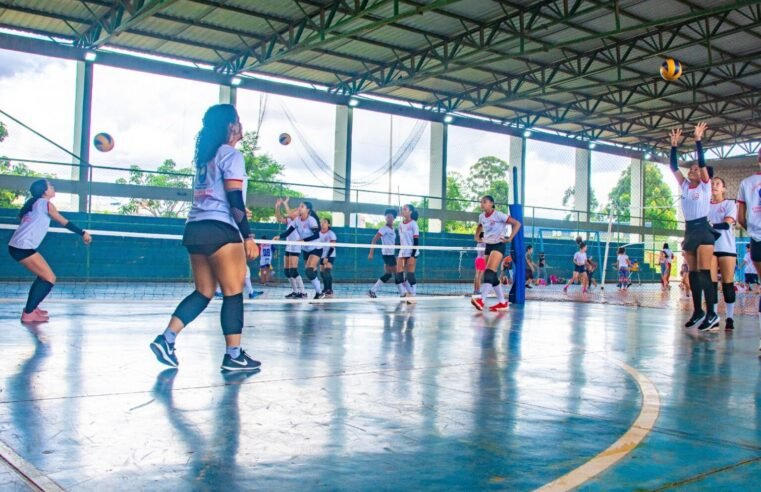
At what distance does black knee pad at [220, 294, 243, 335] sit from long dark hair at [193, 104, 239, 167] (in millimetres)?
991

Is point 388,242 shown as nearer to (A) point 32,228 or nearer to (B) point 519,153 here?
(A) point 32,228

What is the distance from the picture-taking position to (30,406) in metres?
3.65

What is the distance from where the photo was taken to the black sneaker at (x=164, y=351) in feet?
16.3

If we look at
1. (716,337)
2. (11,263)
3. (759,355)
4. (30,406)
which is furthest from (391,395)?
(11,263)

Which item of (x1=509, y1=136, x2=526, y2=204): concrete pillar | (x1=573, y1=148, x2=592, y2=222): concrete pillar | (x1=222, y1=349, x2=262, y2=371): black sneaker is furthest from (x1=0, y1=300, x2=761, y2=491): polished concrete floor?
(x1=573, y1=148, x2=592, y2=222): concrete pillar

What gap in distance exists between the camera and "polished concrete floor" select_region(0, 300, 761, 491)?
8.76 ft

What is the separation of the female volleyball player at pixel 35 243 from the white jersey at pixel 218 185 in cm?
367

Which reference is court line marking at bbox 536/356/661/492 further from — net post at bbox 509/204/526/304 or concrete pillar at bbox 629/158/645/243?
concrete pillar at bbox 629/158/645/243

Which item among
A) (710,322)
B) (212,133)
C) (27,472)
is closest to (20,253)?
(212,133)

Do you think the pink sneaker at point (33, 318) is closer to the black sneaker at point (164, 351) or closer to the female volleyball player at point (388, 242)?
the black sneaker at point (164, 351)

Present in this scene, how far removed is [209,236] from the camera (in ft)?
16.4

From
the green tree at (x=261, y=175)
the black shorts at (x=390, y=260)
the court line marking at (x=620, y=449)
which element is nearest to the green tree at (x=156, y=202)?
the green tree at (x=261, y=175)

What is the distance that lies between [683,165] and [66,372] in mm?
39447

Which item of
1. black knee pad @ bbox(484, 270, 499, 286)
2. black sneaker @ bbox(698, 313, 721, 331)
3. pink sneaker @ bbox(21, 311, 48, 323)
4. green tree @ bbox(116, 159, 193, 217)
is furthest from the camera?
green tree @ bbox(116, 159, 193, 217)
